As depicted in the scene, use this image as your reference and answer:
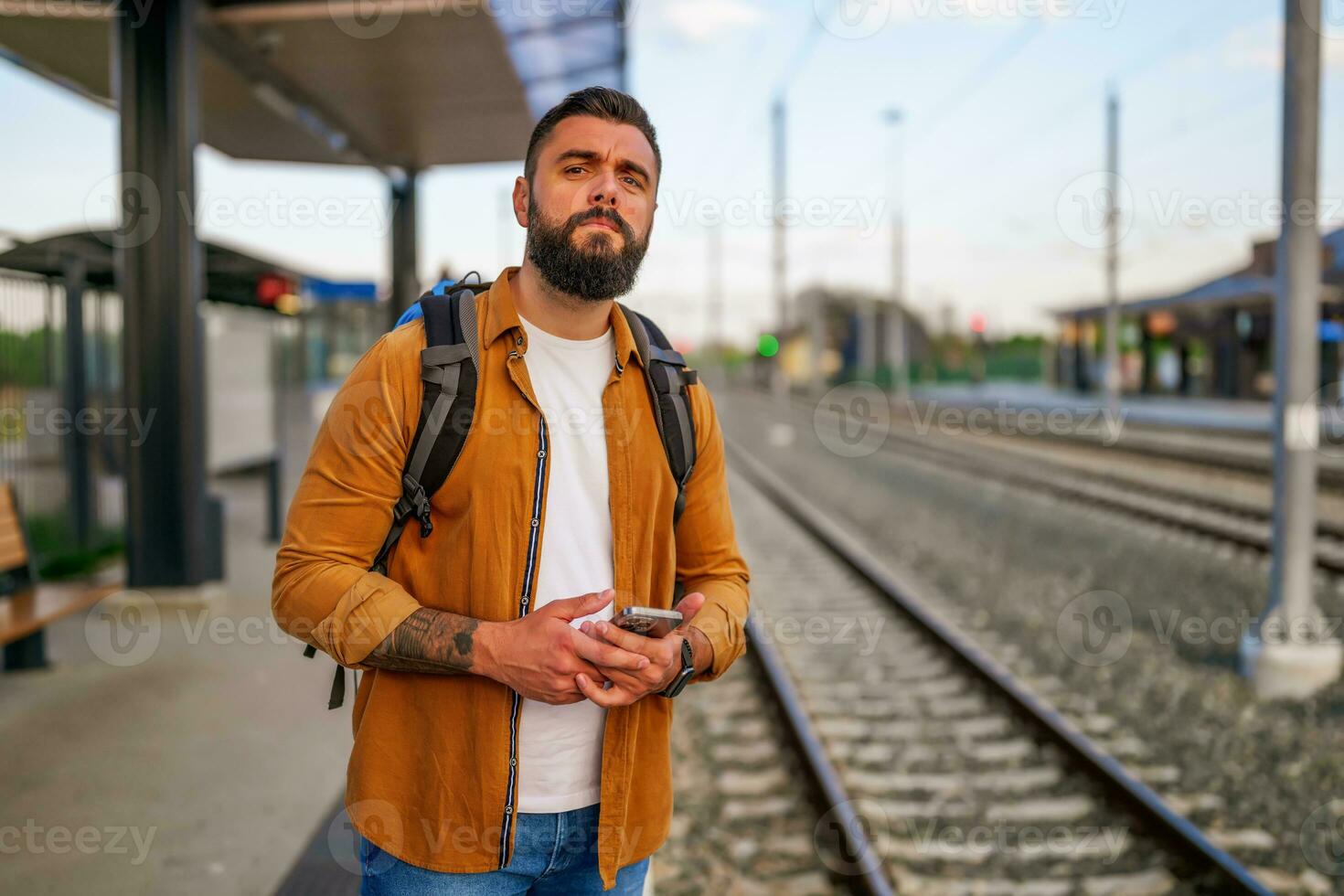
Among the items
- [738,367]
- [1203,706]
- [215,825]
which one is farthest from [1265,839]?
[738,367]

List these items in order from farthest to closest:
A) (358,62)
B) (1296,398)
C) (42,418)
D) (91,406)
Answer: (91,406) → (358,62) → (42,418) → (1296,398)

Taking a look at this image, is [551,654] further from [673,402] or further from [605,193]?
[605,193]

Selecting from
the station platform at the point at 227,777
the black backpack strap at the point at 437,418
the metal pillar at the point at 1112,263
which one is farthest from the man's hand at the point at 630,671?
the metal pillar at the point at 1112,263

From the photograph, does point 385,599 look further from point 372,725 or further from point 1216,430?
point 1216,430

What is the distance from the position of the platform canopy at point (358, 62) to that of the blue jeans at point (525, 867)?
6478 mm

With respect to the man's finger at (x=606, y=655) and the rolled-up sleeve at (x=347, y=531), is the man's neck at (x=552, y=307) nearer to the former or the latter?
the rolled-up sleeve at (x=347, y=531)

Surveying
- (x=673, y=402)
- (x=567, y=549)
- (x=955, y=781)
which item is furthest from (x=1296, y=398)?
(x=567, y=549)

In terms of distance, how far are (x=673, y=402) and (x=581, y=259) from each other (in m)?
0.34

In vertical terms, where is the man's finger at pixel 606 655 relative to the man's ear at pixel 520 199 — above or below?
below

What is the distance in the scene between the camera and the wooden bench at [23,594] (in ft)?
18.7

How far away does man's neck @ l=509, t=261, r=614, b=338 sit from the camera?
195cm

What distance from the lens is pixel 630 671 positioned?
175 cm

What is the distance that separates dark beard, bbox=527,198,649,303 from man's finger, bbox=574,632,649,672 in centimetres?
64

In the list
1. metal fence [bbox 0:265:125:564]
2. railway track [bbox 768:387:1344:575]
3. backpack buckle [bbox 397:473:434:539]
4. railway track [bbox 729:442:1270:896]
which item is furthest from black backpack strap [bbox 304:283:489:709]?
railway track [bbox 768:387:1344:575]
